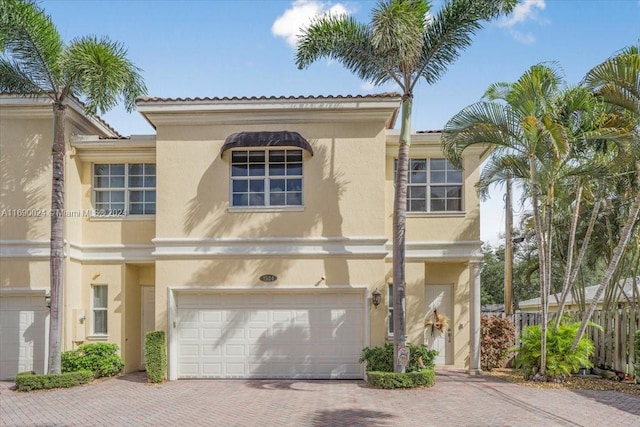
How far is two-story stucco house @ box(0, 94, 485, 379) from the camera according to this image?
14.1m

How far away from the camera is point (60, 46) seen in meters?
13.4

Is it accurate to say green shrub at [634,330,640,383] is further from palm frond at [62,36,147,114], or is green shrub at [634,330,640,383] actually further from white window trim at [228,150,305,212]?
palm frond at [62,36,147,114]

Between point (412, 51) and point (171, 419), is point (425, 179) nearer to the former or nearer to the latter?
point (412, 51)

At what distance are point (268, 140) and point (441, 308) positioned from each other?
6742mm

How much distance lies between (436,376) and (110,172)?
10205mm

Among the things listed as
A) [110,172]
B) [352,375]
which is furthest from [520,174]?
[110,172]

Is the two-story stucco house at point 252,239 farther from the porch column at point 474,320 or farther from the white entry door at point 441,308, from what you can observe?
the white entry door at point 441,308

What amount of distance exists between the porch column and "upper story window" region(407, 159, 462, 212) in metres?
1.73

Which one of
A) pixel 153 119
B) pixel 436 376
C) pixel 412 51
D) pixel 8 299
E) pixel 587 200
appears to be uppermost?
pixel 412 51

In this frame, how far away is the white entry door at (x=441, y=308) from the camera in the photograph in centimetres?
1588

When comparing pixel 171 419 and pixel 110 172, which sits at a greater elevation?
pixel 110 172

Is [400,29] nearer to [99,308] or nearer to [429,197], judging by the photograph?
[429,197]

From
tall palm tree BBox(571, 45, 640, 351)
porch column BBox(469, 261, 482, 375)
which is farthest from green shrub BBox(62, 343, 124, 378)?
tall palm tree BBox(571, 45, 640, 351)

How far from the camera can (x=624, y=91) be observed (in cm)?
1230
